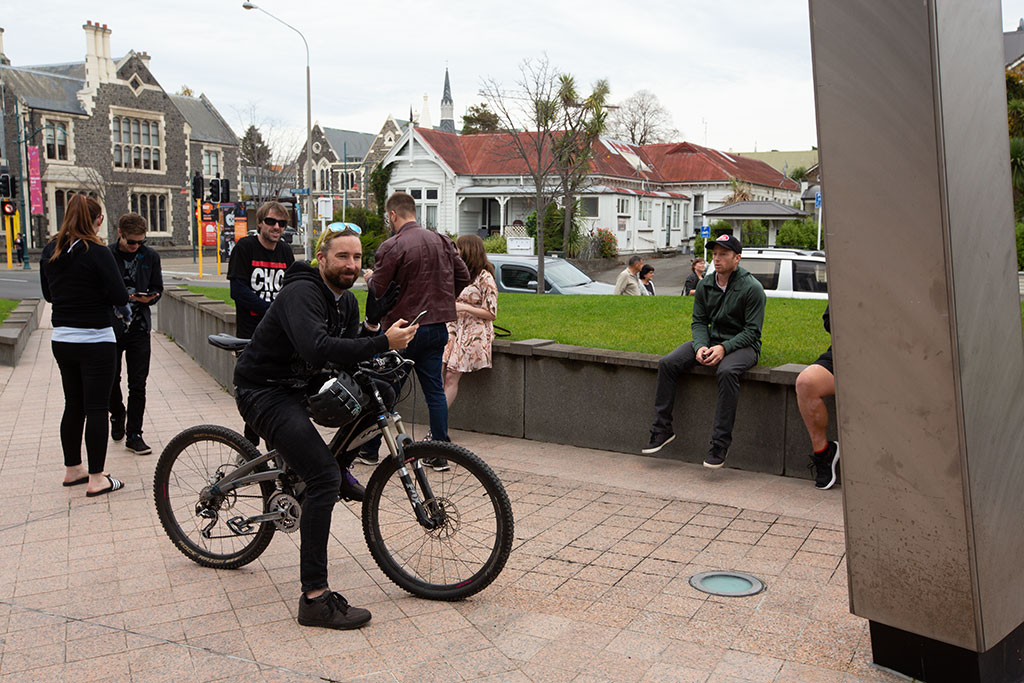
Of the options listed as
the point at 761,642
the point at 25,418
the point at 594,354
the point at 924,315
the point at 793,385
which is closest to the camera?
the point at 924,315

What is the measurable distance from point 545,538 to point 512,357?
2791mm

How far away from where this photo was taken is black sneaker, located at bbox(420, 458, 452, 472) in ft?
13.4

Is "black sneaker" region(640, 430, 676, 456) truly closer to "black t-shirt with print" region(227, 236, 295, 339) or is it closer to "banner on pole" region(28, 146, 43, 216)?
"black t-shirt with print" region(227, 236, 295, 339)

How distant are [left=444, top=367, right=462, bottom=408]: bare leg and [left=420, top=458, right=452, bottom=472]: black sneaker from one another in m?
3.57

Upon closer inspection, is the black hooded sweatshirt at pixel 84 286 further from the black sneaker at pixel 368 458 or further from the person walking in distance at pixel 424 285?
the black sneaker at pixel 368 458

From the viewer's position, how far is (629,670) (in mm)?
3566

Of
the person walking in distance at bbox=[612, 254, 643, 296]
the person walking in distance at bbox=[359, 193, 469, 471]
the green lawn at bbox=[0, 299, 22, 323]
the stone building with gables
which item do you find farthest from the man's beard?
the stone building with gables

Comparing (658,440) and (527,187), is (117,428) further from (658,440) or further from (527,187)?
(527,187)

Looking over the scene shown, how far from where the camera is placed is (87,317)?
602 cm

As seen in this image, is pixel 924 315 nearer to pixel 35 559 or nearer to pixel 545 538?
pixel 545 538

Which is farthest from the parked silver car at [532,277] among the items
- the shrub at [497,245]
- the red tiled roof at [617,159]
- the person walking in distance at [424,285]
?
the red tiled roof at [617,159]

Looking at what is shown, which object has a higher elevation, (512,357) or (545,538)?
(512,357)

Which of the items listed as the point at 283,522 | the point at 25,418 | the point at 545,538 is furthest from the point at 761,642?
the point at 25,418

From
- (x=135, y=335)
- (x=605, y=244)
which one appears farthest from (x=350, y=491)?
(x=605, y=244)
